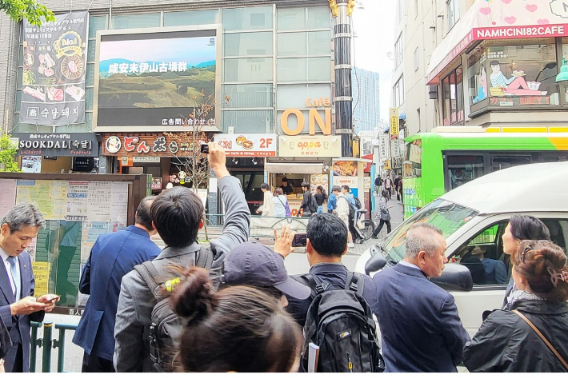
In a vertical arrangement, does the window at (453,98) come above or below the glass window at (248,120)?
above

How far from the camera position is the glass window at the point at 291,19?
1767 cm

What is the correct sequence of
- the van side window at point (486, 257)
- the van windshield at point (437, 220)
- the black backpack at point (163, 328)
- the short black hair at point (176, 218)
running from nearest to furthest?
the black backpack at point (163, 328), the short black hair at point (176, 218), the van side window at point (486, 257), the van windshield at point (437, 220)

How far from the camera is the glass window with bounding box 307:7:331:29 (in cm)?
1744

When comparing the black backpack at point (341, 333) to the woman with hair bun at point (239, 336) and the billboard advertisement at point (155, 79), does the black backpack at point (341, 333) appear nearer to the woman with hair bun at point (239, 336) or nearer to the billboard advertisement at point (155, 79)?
the woman with hair bun at point (239, 336)

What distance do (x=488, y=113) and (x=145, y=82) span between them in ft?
54.2

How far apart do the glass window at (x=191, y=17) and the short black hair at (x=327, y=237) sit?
61.2 ft

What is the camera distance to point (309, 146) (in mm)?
16828

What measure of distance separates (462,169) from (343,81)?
9774mm

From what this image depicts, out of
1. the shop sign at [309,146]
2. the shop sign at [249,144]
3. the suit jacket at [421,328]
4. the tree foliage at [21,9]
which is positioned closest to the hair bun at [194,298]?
the suit jacket at [421,328]

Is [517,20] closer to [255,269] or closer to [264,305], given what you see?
[255,269]

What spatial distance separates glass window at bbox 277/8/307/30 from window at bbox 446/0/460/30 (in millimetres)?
7573

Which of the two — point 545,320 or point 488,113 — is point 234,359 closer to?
point 545,320

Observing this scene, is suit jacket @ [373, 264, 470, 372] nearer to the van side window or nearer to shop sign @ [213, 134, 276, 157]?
the van side window

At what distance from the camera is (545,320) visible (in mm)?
1688
